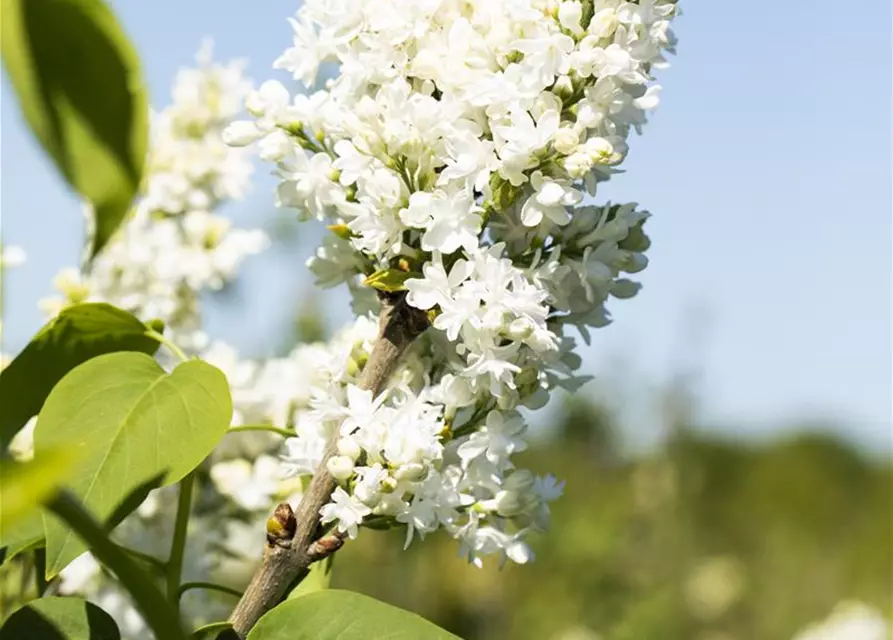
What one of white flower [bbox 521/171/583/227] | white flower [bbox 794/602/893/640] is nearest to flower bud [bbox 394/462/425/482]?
white flower [bbox 521/171/583/227]

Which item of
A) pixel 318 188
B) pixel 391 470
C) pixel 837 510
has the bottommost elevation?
pixel 837 510

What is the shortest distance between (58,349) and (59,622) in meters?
0.15

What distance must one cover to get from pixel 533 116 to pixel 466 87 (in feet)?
0.10

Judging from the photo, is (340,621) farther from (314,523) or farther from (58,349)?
(58,349)

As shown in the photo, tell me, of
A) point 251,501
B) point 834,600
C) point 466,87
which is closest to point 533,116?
point 466,87

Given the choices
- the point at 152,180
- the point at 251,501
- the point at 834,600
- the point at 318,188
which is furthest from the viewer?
the point at 834,600

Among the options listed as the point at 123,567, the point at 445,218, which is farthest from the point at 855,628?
the point at 123,567

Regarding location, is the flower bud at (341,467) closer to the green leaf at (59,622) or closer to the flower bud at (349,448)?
the flower bud at (349,448)

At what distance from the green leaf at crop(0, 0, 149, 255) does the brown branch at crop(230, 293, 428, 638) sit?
29 centimetres

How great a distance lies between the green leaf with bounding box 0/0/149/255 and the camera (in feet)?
0.65

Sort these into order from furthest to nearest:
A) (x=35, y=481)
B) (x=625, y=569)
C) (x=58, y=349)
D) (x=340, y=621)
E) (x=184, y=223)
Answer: (x=625, y=569), (x=184, y=223), (x=58, y=349), (x=340, y=621), (x=35, y=481)

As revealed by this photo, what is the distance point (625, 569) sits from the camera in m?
3.14

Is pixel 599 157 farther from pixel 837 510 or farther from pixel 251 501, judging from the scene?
pixel 837 510

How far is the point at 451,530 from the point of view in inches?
21.0
